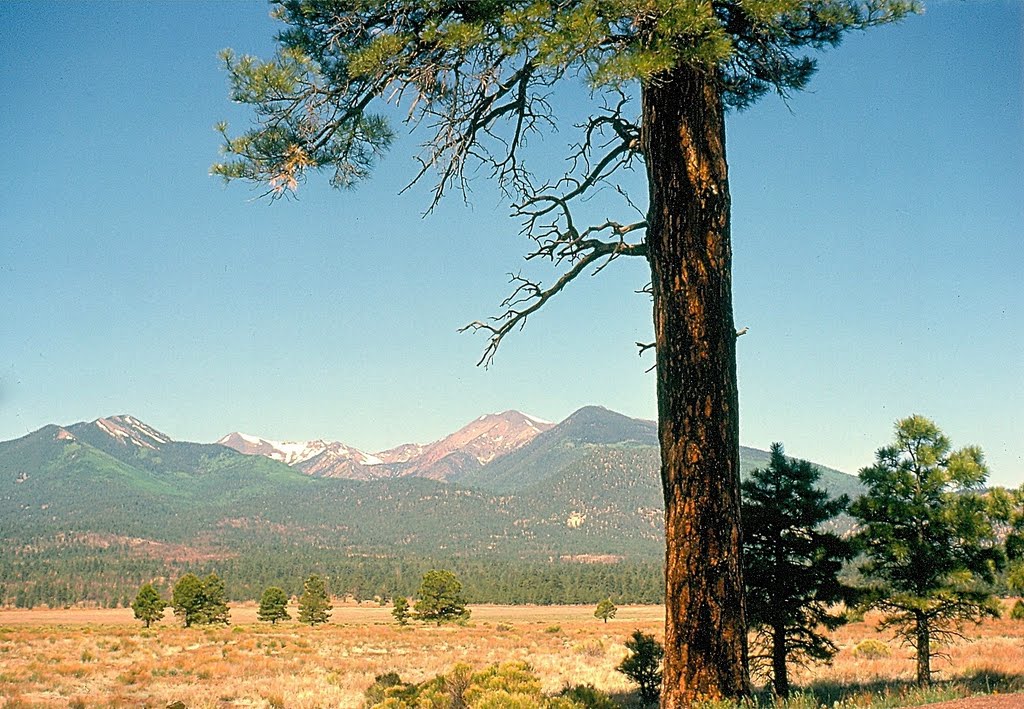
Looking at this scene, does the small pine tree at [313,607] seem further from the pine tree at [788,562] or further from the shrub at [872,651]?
the pine tree at [788,562]

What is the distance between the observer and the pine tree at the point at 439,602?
6131 centimetres

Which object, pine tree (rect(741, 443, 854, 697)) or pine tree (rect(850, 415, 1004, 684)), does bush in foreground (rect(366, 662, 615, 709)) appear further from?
pine tree (rect(850, 415, 1004, 684))

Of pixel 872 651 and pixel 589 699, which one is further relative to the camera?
pixel 872 651

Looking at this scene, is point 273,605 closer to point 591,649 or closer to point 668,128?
point 591,649

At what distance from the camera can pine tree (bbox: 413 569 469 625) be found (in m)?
61.3

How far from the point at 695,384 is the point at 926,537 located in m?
10.9

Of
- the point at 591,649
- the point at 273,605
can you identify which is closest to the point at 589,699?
the point at 591,649

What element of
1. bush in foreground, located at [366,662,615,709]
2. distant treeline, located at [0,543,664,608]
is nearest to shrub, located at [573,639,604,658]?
bush in foreground, located at [366,662,615,709]

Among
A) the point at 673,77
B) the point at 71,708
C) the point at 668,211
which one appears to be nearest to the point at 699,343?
the point at 668,211

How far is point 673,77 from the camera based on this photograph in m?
5.45

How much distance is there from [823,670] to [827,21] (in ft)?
58.8

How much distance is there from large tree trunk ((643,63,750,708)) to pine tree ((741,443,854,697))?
7142mm

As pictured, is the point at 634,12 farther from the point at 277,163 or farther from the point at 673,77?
the point at 277,163

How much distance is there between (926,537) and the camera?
1368cm
